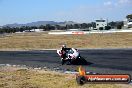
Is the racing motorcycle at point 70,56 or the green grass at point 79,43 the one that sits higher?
the racing motorcycle at point 70,56

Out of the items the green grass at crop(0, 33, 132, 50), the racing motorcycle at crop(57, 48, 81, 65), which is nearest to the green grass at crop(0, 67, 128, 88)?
the racing motorcycle at crop(57, 48, 81, 65)

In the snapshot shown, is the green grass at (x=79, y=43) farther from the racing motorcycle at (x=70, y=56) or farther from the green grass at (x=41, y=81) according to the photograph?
the green grass at (x=41, y=81)

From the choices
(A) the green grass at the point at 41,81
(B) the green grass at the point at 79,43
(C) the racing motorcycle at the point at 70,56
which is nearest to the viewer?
(A) the green grass at the point at 41,81

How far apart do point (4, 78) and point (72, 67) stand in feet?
21.0

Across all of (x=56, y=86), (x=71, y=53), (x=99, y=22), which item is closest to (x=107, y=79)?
(x=56, y=86)

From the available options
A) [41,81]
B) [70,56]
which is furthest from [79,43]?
[41,81]

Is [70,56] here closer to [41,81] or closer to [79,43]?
[41,81]

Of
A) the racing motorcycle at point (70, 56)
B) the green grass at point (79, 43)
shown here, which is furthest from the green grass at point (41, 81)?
the green grass at point (79, 43)

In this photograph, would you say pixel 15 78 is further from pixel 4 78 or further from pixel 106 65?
pixel 106 65

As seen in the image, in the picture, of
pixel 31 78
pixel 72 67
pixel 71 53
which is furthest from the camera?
pixel 71 53

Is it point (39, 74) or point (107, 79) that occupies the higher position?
point (107, 79)

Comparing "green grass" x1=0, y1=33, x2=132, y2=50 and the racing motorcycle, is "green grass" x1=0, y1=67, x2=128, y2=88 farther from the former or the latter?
"green grass" x1=0, y1=33, x2=132, y2=50

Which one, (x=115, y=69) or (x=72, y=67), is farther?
(x=72, y=67)

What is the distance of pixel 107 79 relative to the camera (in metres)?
12.1
